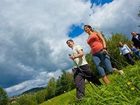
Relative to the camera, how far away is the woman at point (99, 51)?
45.0 feet

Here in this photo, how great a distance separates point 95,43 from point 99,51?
30 cm

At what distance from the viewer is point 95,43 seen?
1409 centimetres

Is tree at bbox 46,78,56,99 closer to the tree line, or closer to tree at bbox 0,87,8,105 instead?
the tree line

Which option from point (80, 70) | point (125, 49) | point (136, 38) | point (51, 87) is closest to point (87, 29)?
Result: point (80, 70)

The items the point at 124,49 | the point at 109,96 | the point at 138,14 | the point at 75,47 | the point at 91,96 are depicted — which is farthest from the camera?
the point at 138,14

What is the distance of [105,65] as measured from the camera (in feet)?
45.3

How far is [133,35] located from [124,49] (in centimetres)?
379

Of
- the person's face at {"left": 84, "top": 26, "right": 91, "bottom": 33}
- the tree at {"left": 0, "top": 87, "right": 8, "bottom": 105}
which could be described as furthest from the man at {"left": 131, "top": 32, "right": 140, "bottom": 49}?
the tree at {"left": 0, "top": 87, "right": 8, "bottom": 105}

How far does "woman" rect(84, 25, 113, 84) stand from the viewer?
13727 mm

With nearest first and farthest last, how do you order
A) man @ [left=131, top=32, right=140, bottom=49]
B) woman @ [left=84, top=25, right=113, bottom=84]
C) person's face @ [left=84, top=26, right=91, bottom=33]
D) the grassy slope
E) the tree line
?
1. the grassy slope
2. woman @ [left=84, top=25, right=113, bottom=84]
3. person's face @ [left=84, top=26, right=91, bottom=33]
4. man @ [left=131, top=32, right=140, bottom=49]
5. the tree line

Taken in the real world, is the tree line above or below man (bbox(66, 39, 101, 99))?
above

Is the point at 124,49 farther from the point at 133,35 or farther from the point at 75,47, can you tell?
the point at 75,47

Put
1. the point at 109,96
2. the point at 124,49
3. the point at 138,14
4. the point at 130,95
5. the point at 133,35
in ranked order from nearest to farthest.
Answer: the point at 130,95 < the point at 109,96 < the point at 133,35 < the point at 124,49 < the point at 138,14

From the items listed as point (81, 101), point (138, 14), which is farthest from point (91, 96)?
point (138, 14)
